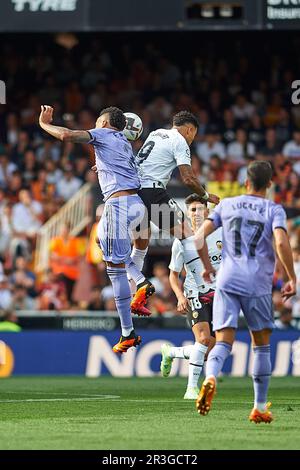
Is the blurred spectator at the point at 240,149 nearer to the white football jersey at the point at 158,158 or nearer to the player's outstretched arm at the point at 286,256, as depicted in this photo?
the white football jersey at the point at 158,158

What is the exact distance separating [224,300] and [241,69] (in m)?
20.0

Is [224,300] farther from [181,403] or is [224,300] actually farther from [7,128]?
[7,128]

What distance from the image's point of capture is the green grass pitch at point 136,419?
8.84m

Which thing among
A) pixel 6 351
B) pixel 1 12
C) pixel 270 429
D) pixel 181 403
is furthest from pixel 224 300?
pixel 1 12

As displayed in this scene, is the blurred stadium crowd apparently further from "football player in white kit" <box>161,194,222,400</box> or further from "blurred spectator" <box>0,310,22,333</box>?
"football player in white kit" <box>161,194,222,400</box>

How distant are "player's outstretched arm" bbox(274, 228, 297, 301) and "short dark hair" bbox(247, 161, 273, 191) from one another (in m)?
0.42

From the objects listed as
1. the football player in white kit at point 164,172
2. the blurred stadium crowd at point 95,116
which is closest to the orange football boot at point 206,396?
the football player in white kit at point 164,172

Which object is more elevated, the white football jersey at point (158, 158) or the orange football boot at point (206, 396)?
the white football jersey at point (158, 158)

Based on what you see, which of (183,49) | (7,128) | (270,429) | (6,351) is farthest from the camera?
(183,49)

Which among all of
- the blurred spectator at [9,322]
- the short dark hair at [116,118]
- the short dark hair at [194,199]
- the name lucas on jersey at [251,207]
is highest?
the short dark hair at [116,118]

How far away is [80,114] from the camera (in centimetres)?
2820

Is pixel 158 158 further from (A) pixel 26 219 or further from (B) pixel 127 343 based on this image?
(A) pixel 26 219

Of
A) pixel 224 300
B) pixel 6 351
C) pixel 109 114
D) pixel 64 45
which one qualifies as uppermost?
pixel 64 45

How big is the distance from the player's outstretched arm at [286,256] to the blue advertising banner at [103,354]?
1089 centimetres
